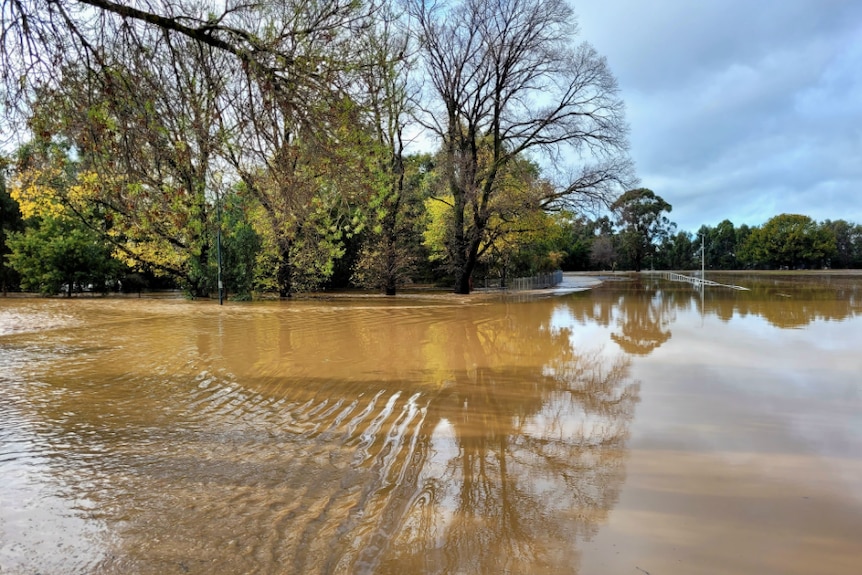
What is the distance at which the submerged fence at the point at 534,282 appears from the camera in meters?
38.4

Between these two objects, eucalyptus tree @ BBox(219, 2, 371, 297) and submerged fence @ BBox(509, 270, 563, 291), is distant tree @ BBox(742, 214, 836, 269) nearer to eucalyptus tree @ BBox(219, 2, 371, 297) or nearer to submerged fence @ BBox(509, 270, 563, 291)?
submerged fence @ BBox(509, 270, 563, 291)

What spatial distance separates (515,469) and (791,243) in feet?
304

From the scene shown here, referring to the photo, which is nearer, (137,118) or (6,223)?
(137,118)

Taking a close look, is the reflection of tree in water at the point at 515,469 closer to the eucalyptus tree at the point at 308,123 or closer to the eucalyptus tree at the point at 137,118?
the eucalyptus tree at the point at 308,123

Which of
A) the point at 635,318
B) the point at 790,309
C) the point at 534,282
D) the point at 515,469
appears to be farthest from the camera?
→ the point at 534,282

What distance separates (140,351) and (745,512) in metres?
11.2

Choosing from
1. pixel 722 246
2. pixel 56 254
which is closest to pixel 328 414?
pixel 56 254

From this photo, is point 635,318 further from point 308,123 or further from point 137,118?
point 137,118

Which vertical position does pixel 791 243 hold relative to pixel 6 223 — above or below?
above

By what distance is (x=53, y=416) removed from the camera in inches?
245

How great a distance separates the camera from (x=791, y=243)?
78312mm

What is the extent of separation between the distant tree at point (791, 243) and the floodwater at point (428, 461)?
83.5 meters

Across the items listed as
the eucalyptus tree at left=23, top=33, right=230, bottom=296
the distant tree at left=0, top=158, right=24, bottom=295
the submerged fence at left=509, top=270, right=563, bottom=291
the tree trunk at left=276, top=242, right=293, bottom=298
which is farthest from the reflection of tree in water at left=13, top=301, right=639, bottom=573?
the distant tree at left=0, top=158, right=24, bottom=295

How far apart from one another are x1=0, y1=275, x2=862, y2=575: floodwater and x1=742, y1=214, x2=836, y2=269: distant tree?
274ft
